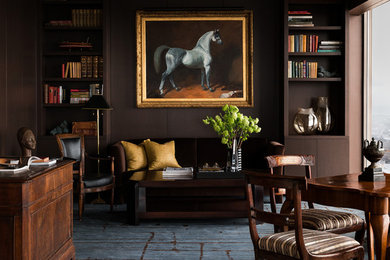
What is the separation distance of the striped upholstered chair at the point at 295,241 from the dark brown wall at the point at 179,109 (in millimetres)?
4370

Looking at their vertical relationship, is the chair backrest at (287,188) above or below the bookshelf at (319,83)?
below

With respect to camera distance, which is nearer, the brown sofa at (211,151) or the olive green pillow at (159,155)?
the olive green pillow at (159,155)

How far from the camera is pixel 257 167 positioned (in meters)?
6.52

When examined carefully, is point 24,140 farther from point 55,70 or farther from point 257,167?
point 257,167

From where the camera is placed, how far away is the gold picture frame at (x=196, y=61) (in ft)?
22.6

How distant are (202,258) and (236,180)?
1.36 metres

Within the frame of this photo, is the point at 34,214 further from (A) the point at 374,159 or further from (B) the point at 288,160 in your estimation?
(A) the point at 374,159

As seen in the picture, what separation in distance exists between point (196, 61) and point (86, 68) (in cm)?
169

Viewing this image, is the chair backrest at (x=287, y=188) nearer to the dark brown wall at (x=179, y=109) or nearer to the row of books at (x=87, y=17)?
the dark brown wall at (x=179, y=109)

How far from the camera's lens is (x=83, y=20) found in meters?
6.69

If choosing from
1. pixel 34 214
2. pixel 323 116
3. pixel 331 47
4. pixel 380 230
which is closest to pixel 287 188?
Result: pixel 380 230

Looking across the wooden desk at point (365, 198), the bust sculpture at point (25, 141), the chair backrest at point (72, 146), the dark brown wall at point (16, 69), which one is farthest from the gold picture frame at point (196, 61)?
the wooden desk at point (365, 198)

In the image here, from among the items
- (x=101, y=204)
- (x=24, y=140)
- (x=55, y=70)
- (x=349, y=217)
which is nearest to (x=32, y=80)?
(x=55, y=70)

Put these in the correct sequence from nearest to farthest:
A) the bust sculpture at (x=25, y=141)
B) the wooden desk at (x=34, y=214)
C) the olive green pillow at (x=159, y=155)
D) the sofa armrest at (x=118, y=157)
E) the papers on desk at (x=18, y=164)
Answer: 1. the wooden desk at (x=34, y=214)
2. the papers on desk at (x=18, y=164)
3. the bust sculpture at (x=25, y=141)
4. the sofa armrest at (x=118, y=157)
5. the olive green pillow at (x=159, y=155)
